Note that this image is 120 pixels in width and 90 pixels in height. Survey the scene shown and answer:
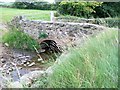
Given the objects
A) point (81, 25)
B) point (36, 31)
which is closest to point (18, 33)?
point (36, 31)

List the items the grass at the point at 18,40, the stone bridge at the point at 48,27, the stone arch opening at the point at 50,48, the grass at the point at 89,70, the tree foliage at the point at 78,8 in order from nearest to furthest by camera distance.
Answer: the grass at the point at 89,70, the stone arch opening at the point at 50,48, the stone bridge at the point at 48,27, the grass at the point at 18,40, the tree foliage at the point at 78,8

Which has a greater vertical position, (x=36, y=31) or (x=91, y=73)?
(x=91, y=73)

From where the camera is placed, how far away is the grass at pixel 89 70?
1.55 m

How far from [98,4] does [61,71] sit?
5.71 m

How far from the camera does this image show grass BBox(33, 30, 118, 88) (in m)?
1.55

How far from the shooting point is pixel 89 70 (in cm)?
164

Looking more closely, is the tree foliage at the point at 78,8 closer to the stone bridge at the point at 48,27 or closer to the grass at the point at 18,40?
the stone bridge at the point at 48,27

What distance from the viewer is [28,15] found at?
6957 mm

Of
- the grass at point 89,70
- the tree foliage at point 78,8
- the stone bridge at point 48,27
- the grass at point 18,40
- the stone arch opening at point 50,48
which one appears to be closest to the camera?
the grass at point 89,70

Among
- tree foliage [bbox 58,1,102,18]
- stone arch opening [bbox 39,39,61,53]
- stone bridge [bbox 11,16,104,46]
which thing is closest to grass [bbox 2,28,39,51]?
stone bridge [bbox 11,16,104,46]

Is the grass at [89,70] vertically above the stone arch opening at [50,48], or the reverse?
the grass at [89,70]

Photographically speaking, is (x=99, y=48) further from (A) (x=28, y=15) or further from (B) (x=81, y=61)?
(A) (x=28, y=15)

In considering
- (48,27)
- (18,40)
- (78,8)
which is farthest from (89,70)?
(78,8)

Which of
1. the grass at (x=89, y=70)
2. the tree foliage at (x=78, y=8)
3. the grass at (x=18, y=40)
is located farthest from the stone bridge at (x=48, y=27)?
the grass at (x=89, y=70)
